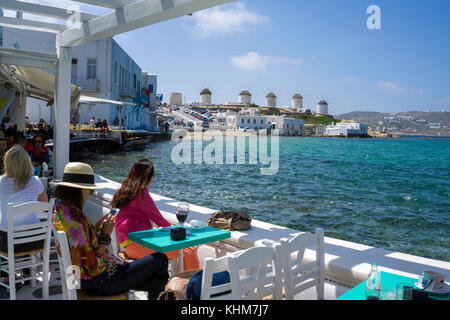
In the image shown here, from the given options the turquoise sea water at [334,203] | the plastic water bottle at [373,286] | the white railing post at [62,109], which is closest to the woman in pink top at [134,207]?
the plastic water bottle at [373,286]

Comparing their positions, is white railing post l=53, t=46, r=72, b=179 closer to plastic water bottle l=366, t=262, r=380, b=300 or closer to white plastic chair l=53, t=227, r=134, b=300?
white plastic chair l=53, t=227, r=134, b=300

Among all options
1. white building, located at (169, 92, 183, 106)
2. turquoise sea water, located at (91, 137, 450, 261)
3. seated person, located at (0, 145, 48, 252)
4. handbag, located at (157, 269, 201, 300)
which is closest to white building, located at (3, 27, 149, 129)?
turquoise sea water, located at (91, 137, 450, 261)

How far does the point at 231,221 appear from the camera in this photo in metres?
3.48

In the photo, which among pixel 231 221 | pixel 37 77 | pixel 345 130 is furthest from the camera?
pixel 345 130

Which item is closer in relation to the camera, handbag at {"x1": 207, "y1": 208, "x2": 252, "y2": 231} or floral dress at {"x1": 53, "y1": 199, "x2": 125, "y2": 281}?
floral dress at {"x1": 53, "y1": 199, "x2": 125, "y2": 281}

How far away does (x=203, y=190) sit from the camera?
611 inches

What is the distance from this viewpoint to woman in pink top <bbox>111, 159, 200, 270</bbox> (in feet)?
9.98

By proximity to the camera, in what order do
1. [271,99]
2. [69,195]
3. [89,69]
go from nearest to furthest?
[69,195], [89,69], [271,99]

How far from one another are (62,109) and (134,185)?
4214 mm

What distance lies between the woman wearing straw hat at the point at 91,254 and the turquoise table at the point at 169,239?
9 centimetres

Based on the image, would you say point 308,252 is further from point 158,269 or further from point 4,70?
point 4,70

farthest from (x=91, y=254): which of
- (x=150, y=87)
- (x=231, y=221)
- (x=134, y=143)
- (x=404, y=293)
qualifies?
(x=150, y=87)

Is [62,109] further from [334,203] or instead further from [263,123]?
[263,123]

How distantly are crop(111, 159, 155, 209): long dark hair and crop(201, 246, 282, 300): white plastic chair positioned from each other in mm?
1301
